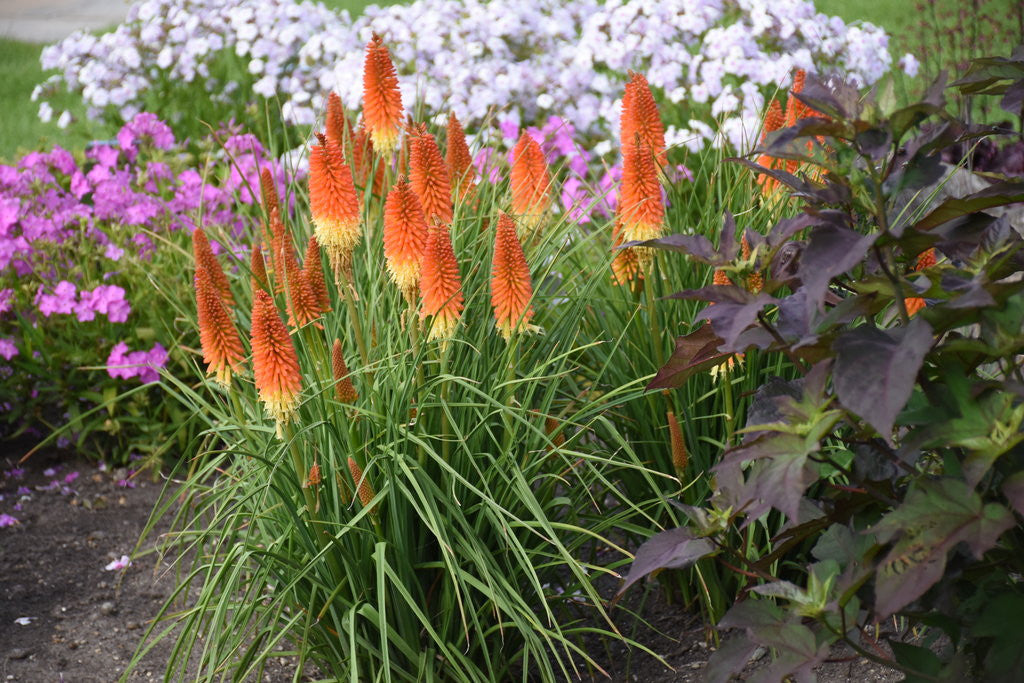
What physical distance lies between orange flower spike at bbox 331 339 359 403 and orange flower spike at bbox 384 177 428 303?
0.85ft

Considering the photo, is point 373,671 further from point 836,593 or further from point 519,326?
point 836,593

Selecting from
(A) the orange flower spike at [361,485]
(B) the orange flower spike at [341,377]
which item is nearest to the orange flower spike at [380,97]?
(B) the orange flower spike at [341,377]

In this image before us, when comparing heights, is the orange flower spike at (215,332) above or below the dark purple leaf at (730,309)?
below

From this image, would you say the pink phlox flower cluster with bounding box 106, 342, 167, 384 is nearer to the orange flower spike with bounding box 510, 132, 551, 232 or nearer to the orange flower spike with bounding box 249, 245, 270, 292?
the orange flower spike with bounding box 249, 245, 270, 292

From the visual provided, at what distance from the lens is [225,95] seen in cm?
823

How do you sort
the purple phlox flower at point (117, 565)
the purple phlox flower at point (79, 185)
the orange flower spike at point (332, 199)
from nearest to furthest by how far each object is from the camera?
the orange flower spike at point (332, 199) → the purple phlox flower at point (117, 565) → the purple phlox flower at point (79, 185)

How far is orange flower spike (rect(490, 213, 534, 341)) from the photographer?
2.55 metres

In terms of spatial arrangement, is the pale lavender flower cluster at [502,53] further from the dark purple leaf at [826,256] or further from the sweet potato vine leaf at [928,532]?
the sweet potato vine leaf at [928,532]

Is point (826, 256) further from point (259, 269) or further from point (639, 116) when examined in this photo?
point (259, 269)

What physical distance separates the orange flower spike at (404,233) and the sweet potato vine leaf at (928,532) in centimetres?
140

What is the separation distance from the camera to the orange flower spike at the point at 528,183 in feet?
10.4

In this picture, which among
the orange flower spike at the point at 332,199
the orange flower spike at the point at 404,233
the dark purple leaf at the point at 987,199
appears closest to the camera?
the dark purple leaf at the point at 987,199

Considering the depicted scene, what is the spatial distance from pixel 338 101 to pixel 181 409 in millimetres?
2051

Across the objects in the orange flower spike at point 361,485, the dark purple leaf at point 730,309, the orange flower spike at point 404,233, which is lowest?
the orange flower spike at point 361,485
